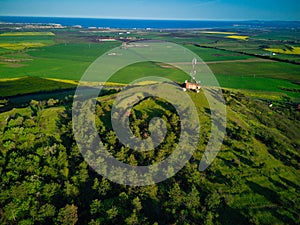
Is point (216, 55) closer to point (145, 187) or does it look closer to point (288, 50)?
point (288, 50)

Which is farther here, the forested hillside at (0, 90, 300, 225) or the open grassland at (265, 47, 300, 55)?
the open grassland at (265, 47, 300, 55)

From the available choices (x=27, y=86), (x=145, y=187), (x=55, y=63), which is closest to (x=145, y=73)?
(x=27, y=86)

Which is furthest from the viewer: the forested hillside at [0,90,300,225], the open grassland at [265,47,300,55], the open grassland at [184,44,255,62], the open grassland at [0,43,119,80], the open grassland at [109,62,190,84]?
the open grassland at [265,47,300,55]

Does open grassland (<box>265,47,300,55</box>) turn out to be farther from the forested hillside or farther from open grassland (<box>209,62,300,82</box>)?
the forested hillside

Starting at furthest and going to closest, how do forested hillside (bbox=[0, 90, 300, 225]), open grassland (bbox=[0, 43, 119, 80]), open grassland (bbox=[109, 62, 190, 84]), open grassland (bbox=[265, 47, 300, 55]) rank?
open grassland (bbox=[265, 47, 300, 55]) → open grassland (bbox=[0, 43, 119, 80]) → open grassland (bbox=[109, 62, 190, 84]) → forested hillside (bbox=[0, 90, 300, 225])

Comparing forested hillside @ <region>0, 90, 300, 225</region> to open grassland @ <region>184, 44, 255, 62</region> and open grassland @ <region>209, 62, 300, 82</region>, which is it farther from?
open grassland @ <region>184, 44, 255, 62</region>

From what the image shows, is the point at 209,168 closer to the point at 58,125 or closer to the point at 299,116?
the point at 58,125

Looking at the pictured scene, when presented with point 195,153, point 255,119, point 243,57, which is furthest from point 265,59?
point 195,153

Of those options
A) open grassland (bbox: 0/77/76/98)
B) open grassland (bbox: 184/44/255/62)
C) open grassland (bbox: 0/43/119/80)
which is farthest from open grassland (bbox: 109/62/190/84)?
open grassland (bbox: 184/44/255/62)

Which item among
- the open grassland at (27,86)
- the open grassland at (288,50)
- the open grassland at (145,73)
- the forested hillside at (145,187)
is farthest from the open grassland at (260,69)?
the forested hillside at (145,187)

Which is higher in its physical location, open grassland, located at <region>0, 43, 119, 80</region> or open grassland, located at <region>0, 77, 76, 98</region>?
open grassland, located at <region>0, 43, 119, 80</region>

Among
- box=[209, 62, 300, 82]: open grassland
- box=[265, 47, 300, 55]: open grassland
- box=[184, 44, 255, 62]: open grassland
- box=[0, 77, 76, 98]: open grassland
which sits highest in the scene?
box=[265, 47, 300, 55]: open grassland
